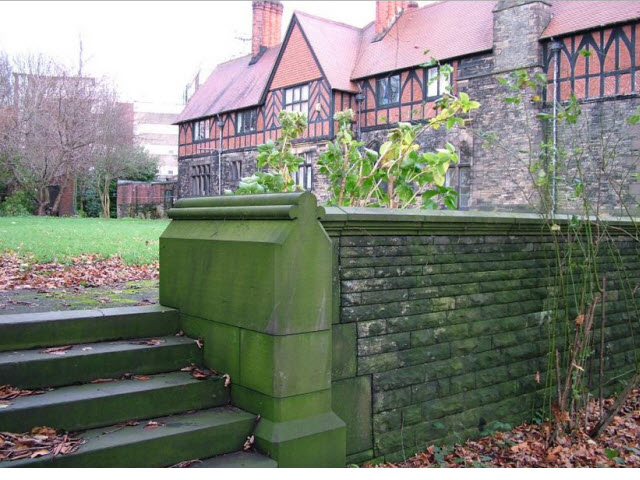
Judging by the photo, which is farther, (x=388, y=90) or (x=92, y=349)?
(x=388, y=90)

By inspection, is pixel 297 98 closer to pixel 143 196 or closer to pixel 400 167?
pixel 143 196

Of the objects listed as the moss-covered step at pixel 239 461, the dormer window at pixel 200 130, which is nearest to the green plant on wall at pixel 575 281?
the moss-covered step at pixel 239 461

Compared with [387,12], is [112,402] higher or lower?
lower

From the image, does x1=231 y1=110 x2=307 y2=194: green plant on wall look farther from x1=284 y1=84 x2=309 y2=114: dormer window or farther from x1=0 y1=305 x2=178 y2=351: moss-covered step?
x1=284 y1=84 x2=309 y2=114: dormer window

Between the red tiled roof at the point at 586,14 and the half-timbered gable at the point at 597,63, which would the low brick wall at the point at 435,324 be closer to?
the half-timbered gable at the point at 597,63

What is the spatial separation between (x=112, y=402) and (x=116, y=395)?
0.04m

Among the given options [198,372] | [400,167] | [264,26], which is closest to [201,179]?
[264,26]

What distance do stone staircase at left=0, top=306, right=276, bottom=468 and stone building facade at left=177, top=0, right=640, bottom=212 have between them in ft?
41.9

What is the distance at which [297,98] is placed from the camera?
32.2 metres

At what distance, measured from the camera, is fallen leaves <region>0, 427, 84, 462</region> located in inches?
116

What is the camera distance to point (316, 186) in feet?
103

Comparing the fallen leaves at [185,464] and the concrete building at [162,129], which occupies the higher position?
the concrete building at [162,129]

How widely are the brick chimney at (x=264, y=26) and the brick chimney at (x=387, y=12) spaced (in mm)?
11284

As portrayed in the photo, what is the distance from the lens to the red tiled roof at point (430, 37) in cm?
2555
